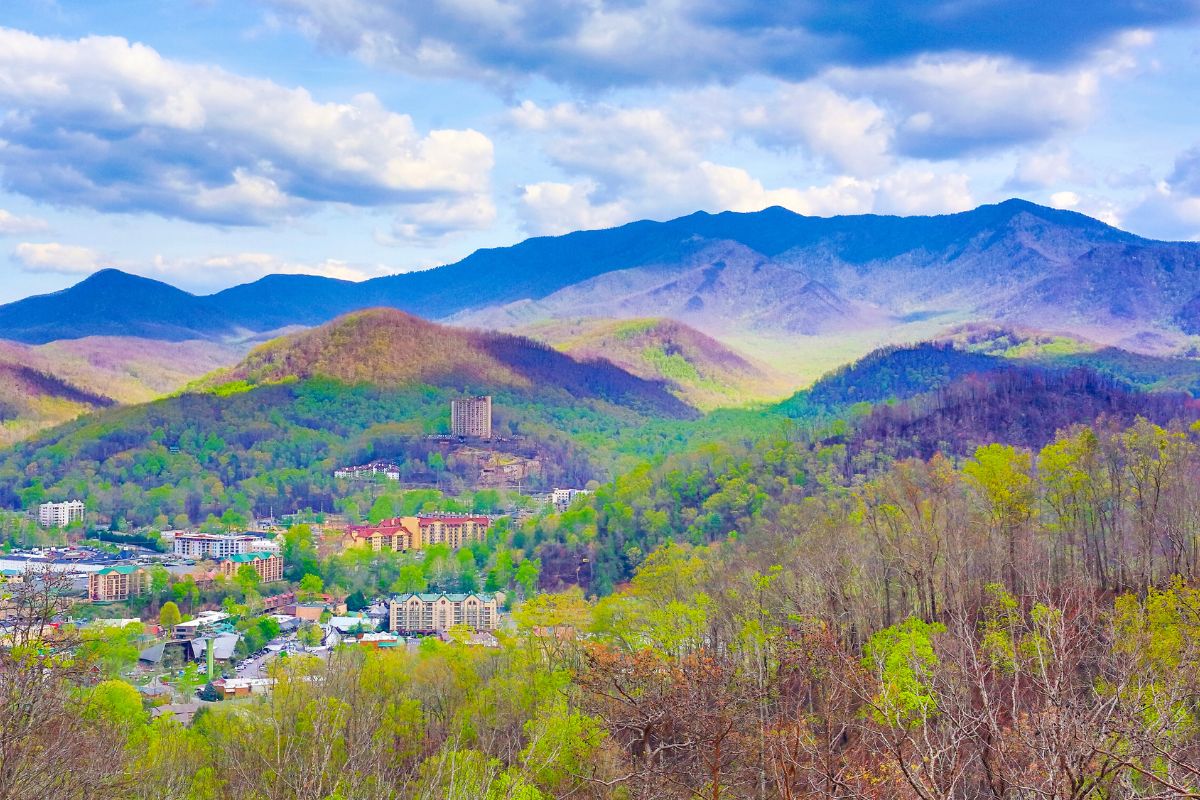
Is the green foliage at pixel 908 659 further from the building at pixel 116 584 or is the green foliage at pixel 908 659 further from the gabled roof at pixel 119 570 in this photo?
the gabled roof at pixel 119 570

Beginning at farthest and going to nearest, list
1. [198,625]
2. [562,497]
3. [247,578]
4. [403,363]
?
1. [403,363]
2. [562,497]
3. [247,578]
4. [198,625]

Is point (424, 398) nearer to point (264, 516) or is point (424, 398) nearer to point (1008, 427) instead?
point (264, 516)

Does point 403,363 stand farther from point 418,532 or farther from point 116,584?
point 116,584

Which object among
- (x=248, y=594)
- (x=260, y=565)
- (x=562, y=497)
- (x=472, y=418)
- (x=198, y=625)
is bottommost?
(x=198, y=625)

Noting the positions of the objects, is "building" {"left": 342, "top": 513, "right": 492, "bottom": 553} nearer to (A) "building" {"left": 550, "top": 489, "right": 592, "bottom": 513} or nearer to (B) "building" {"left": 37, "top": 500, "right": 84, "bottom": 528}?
(A) "building" {"left": 550, "top": 489, "right": 592, "bottom": 513}

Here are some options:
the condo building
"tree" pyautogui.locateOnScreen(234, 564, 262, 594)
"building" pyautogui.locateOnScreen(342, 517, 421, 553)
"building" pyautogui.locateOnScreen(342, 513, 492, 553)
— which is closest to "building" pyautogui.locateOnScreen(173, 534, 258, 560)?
the condo building

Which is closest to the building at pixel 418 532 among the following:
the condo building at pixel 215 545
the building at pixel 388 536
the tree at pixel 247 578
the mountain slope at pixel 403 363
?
the building at pixel 388 536

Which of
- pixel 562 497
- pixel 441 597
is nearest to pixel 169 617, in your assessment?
pixel 441 597
